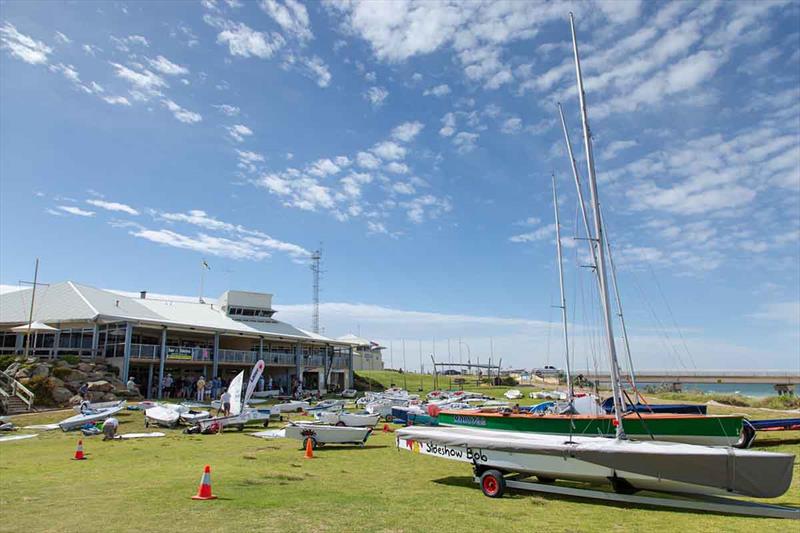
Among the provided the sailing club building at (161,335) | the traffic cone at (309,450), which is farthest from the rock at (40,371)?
the traffic cone at (309,450)

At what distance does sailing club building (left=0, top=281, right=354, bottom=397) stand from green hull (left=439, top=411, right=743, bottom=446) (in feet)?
94.8

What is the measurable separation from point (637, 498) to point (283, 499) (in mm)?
6931

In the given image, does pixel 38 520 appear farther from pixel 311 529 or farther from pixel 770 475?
pixel 770 475

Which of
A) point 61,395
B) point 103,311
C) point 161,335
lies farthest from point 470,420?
point 103,311

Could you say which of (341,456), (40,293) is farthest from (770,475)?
(40,293)

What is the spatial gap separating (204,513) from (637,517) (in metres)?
7.55

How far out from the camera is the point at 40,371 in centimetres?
3061

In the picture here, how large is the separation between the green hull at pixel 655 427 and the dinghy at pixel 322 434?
17.8 feet

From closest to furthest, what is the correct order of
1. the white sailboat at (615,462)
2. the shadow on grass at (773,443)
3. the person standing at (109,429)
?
1. the white sailboat at (615,462)
2. the shadow on grass at (773,443)
3. the person standing at (109,429)

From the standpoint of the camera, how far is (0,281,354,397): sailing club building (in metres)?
37.1

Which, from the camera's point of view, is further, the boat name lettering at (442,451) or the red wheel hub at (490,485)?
the boat name lettering at (442,451)

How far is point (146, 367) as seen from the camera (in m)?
42.2

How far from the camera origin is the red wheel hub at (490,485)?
1097 centimetres

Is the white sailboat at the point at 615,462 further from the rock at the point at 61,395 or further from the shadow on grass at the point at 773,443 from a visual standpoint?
the rock at the point at 61,395
